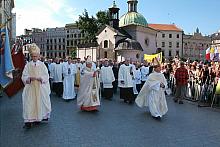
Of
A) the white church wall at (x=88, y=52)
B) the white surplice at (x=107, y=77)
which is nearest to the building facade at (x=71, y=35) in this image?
the white church wall at (x=88, y=52)

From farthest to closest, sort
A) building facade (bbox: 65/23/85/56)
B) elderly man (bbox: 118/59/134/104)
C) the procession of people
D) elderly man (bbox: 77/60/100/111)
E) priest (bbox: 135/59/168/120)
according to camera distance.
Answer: building facade (bbox: 65/23/85/56)
elderly man (bbox: 118/59/134/104)
elderly man (bbox: 77/60/100/111)
priest (bbox: 135/59/168/120)
the procession of people

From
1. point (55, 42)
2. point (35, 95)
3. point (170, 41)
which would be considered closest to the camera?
point (35, 95)

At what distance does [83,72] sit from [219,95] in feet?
18.9

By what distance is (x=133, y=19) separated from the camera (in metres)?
61.7

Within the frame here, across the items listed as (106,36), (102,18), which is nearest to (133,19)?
(106,36)

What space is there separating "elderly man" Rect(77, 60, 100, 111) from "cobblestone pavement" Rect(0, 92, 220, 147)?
Answer: 35cm

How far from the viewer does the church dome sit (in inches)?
2427

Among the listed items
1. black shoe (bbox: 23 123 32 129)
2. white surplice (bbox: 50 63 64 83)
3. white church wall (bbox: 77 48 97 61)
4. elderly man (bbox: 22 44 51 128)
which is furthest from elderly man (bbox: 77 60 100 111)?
white church wall (bbox: 77 48 97 61)

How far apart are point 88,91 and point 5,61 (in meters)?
3.11

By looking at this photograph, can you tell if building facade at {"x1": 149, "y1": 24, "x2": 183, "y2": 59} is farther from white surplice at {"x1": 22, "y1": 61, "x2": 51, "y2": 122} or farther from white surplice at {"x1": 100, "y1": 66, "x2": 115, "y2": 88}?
white surplice at {"x1": 22, "y1": 61, "x2": 51, "y2": 122}

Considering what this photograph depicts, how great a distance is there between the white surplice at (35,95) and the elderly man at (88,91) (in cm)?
248

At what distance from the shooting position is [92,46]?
6103 centimetres

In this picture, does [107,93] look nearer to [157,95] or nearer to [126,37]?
[157,95]

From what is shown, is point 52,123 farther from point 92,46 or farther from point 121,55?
point 92,46
